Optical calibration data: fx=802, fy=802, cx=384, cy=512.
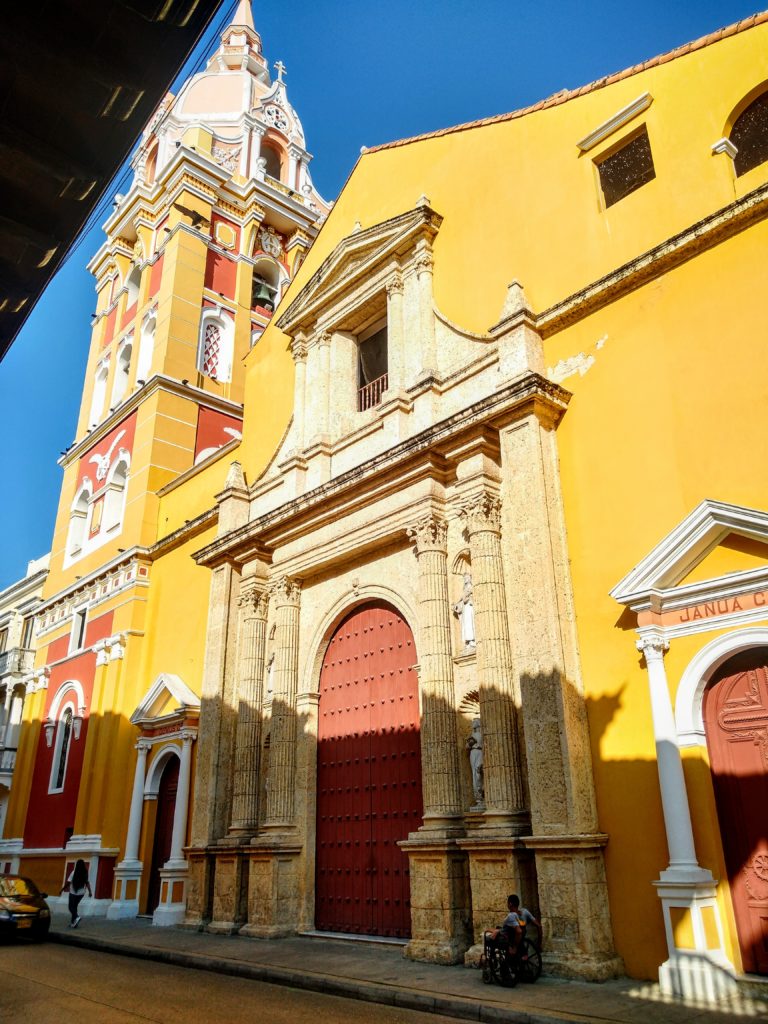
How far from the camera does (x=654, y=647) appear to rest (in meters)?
8.41

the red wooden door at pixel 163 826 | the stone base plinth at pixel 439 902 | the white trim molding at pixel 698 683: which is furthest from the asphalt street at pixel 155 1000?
the red wooden door at pixel 163 826

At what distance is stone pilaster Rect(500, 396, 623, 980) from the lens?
8.18 metres

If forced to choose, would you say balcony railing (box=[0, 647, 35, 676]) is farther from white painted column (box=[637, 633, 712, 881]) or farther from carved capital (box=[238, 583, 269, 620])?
white painted column (box=[637, 633, 712, 881])

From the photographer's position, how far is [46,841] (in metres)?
19.2

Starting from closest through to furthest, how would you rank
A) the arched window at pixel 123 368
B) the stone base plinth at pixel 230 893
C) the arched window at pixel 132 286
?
the stone base plinth at pixel 230 893 → the arched window at pixel 123 368 → the arched window at pixel 132 286

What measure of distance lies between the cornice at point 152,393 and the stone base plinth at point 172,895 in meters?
11.4

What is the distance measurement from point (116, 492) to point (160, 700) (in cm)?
711

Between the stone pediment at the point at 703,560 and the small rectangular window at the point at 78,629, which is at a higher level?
the small rectangular window at the point at 78,629

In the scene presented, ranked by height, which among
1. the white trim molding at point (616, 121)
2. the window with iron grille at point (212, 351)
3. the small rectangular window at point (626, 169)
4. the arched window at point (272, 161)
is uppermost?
the arched window at point (272, 161)

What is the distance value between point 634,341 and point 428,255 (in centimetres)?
460

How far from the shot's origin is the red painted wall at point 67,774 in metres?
18.8

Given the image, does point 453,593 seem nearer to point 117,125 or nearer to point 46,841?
point 117,125

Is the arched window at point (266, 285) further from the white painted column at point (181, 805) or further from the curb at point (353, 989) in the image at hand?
the curb at point (353, 989)

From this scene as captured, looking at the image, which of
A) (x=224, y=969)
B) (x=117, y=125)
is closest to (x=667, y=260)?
(x=117, y=125)
